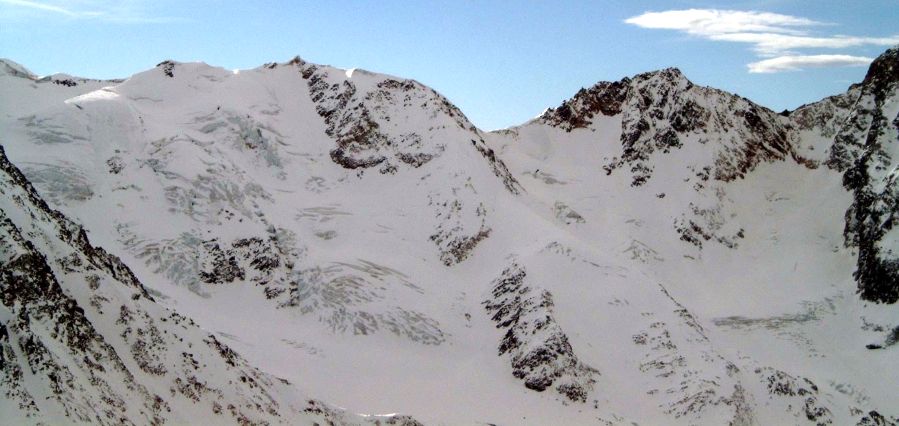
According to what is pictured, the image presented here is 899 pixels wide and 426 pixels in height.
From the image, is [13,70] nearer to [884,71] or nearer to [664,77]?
[664,77]

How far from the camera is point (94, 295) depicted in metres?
46.6

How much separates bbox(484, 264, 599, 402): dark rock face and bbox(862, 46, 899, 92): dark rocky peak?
6170 cm

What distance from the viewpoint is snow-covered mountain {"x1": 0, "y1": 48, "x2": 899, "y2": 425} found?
182ft

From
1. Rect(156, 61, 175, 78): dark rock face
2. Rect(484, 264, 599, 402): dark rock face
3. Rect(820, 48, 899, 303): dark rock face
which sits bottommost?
Rect(484, 264, 599, 402): dark rock face

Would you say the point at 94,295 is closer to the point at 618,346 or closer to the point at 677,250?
the point at 618,346

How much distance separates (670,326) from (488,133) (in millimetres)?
54949

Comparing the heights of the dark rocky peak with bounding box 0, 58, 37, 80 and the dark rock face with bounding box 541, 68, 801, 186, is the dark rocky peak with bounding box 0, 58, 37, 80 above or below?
above

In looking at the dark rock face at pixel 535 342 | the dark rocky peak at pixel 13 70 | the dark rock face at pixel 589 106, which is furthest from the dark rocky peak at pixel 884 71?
the dark rocky peak at pixel 13 70

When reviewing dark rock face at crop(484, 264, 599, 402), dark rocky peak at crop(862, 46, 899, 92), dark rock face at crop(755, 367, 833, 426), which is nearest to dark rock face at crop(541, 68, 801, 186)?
dark rocky peak at crop(862, 46, 899, 92)

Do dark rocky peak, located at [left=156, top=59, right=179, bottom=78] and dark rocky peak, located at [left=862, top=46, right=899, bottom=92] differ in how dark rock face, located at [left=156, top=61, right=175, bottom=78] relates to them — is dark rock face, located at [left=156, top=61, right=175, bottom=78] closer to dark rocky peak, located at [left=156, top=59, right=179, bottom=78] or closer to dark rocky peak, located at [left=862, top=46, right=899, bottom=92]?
Answer: dark rocky peak, located at [left=156, top=59, right=179, bottom=78]

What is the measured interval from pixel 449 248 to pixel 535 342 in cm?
1838

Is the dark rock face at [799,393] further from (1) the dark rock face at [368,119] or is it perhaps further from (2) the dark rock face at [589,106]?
(2) the dark rock face at [589,106]

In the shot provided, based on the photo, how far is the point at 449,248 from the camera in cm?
9669

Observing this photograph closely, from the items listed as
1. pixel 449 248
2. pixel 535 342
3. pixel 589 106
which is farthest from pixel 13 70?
pixel 589 106
